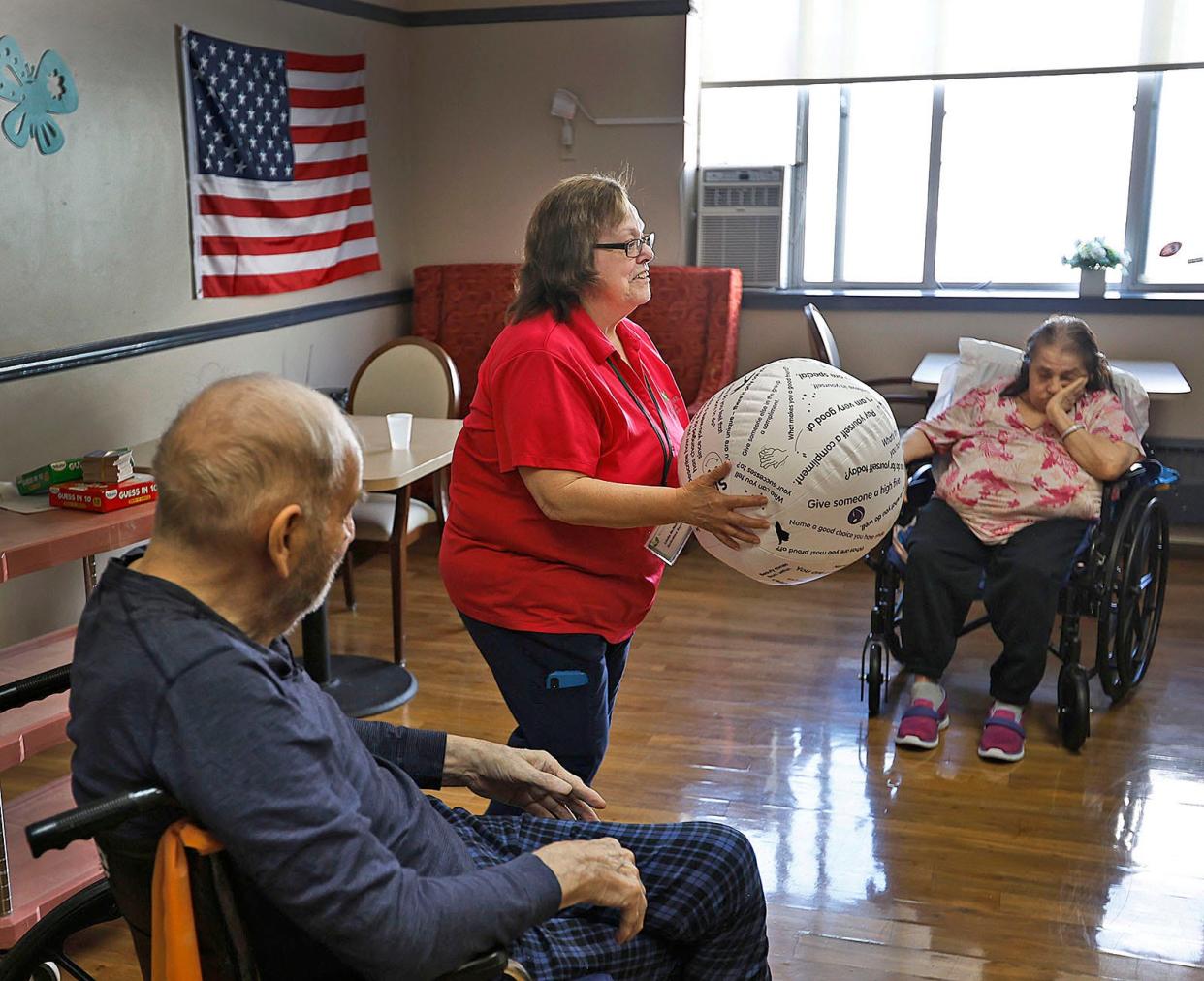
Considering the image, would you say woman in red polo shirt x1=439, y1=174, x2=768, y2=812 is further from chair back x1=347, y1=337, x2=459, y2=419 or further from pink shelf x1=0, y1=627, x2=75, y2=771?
chair back x1=347, y1=337, x2=459, y2=419

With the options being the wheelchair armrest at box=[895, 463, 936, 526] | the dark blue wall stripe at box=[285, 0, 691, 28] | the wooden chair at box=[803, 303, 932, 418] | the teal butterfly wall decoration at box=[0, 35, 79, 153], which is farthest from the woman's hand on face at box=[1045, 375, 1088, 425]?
the teal butterfly wall decoration at box=[0, 35, 79, 153]

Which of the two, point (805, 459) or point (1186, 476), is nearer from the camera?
point (805, 459)

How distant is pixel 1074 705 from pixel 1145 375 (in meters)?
1.75

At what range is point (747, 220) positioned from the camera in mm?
5121

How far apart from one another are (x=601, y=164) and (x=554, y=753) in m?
3.68

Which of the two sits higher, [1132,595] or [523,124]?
[523,124]

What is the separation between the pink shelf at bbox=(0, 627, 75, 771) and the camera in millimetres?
2268

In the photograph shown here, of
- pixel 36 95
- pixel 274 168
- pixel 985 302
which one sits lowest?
pixel 985 302

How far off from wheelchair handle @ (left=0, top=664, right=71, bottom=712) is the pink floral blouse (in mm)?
2392

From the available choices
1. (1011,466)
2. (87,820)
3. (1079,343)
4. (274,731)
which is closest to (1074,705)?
(1011,466)

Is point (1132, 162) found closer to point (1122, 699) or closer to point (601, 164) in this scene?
point (601, 164)

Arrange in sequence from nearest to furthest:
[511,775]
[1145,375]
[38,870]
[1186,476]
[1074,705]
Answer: [511,775], [38,870], [1074,705], [1145,375], [1186,476]

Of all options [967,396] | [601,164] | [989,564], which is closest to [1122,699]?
[989,564]

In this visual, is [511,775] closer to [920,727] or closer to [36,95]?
[920,727]
